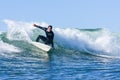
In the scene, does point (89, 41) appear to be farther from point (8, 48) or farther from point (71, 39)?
point (8, 48)

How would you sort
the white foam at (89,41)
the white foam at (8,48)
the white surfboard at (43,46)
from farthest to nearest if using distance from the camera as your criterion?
the white foam at (89,41)
the white surfboard at (43,46)
the white foam at (8,48)

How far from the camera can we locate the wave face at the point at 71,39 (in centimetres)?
2948

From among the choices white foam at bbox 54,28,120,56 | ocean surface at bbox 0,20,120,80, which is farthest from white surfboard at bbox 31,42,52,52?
white foam at bbox 54,28,120,56

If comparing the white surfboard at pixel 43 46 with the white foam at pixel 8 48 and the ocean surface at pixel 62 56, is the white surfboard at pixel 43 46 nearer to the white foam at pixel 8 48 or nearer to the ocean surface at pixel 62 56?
the ocean surface at pixel 62 56

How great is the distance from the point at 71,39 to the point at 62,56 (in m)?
7.29

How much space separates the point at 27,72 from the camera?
19.0 meters

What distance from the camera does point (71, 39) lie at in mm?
33719

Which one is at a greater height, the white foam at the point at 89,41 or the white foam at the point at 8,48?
the white foam at the point at 89,41

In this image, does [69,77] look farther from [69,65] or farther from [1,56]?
[1,56]

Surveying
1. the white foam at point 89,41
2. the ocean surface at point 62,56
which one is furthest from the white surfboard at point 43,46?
the white foam at point 89,41

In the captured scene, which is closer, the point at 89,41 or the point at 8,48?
the point at 8,48

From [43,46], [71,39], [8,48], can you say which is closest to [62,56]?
[43,46]

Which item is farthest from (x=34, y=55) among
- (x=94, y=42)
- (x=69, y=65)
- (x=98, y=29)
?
(x=98, y=29)

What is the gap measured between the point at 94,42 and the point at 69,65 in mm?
12895
